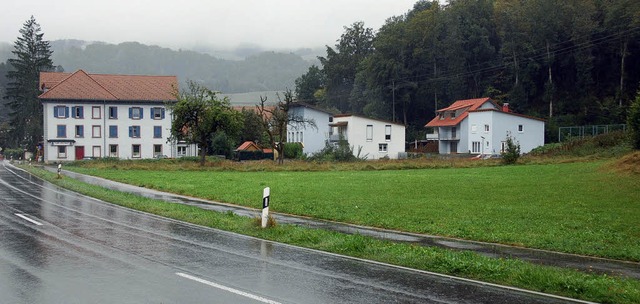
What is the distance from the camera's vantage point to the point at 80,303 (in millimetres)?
7938

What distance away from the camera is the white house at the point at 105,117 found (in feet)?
253

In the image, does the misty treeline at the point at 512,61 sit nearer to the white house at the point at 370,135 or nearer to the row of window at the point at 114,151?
the white house at the point at 370,135

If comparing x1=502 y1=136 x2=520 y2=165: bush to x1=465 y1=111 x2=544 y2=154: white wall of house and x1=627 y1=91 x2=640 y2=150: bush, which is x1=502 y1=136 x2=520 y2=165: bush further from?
x1=465 y1=111 x2=544 y2=154: white wall of house

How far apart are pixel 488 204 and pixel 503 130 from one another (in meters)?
58.6

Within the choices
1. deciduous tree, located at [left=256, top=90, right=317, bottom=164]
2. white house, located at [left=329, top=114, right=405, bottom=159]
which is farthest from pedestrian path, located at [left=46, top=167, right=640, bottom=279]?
white house, located at [left=329, top=114, right=405, bottom=159]

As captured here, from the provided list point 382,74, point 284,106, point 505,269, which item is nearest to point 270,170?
point 284,106

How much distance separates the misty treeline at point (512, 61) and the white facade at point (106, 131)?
120ft

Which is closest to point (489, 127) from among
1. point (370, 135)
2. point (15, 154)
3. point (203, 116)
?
point (370, 135)

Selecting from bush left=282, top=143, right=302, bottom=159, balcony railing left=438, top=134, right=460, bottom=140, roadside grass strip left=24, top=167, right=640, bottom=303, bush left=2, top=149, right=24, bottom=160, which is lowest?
roadside grass strip left=24, top=167, right=640, bottom=303

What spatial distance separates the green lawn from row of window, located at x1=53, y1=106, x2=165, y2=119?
47210 mm

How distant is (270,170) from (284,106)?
50.6 ft

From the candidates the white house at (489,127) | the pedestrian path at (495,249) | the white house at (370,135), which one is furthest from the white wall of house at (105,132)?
the pedestrian path at (495,249)

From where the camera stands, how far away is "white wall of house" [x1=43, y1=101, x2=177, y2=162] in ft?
252

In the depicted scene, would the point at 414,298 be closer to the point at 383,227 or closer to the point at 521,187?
the point at 383,227
